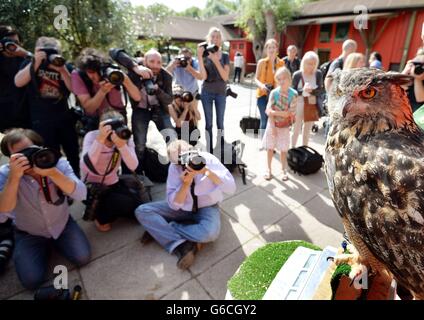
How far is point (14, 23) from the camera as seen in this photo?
4277mm

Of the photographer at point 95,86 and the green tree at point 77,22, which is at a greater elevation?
the green tree at point 77,22

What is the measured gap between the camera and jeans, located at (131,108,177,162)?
11.5ft

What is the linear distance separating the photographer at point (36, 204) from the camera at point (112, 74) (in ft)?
3.18

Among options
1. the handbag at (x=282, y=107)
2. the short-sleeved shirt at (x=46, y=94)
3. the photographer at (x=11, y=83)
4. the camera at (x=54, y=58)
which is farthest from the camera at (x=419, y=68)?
the photographer at (x=11, y=83)

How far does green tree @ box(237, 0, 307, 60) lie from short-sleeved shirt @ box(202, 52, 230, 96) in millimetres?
16294

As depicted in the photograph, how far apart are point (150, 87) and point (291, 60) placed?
3683 millimetres

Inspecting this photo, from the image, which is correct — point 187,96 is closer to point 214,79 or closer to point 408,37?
point 214,79

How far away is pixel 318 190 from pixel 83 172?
2.97 m

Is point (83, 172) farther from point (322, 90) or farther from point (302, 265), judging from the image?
point (322, 90)

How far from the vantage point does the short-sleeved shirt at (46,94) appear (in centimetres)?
292

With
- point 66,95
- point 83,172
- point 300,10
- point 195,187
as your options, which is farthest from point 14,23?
point 300,10

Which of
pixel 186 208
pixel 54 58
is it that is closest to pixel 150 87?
pixel 54 58

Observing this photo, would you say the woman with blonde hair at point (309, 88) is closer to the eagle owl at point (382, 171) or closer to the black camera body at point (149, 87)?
the black camera body at point (149, 87)

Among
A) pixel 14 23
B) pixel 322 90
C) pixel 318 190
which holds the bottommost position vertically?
pixel 318 190
